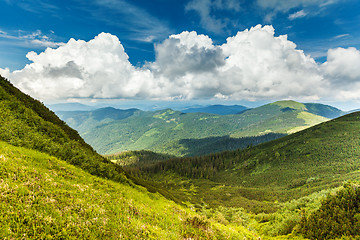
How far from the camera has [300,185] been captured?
5379 inches

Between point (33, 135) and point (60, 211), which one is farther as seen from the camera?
point (33, 135)

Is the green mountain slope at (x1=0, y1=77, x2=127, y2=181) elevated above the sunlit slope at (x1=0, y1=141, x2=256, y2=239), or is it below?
above

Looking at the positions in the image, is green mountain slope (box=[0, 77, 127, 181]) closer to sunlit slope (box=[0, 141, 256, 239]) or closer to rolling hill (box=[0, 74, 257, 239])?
rolling hill (box=[0, 74, 257, 239])

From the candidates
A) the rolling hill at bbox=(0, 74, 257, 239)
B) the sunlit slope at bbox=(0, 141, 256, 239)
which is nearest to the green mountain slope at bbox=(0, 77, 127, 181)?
the rolling hill at bbox=(0, 74, 257, 239)

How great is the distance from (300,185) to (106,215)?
178 metres

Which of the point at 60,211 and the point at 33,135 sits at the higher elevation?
the point at 33,135

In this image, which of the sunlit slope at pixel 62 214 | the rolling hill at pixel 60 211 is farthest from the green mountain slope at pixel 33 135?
→ the sunlit slope at pixel 62 214

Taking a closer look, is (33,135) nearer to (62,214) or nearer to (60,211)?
(60,211)

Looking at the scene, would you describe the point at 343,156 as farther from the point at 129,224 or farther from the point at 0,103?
the point at 0,103

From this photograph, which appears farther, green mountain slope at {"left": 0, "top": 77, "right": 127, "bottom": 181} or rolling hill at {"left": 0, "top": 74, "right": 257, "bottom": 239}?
green mountain slope at {"left": 0, "top": 77, "right": 127, "bottom": 181}

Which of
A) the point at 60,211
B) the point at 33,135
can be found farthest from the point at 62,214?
the point at 33,135

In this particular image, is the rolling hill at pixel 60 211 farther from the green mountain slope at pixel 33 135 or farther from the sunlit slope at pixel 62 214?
the green mountain slope at pixel 33 135

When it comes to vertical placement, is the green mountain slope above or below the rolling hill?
above

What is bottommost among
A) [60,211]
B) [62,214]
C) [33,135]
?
[62,214]
